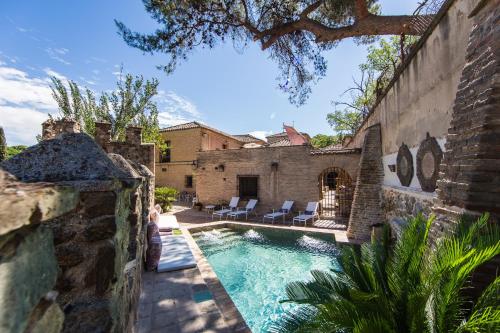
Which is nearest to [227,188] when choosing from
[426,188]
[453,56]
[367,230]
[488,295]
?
[367,230]

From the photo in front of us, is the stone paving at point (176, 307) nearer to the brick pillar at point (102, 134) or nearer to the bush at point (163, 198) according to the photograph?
the brick pillar at point (102, 134)

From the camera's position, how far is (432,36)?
4766 millimetres

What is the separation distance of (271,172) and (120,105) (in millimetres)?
13376

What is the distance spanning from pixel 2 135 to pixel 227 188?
1285 cm

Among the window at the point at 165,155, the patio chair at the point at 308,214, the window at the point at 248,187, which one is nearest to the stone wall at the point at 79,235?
the patio chair at the point at 308,214

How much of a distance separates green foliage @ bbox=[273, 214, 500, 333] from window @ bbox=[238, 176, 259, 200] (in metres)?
11.5

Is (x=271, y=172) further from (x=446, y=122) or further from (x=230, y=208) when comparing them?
(x=446, y=122)

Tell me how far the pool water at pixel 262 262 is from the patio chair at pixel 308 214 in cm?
131

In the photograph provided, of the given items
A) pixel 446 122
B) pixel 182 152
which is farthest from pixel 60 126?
pixel 182 152

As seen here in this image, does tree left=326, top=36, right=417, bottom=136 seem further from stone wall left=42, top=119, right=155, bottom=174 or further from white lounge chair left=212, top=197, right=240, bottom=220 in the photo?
stone wall left=42, top=119, right=155, bottom=174

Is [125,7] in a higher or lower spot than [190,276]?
higher

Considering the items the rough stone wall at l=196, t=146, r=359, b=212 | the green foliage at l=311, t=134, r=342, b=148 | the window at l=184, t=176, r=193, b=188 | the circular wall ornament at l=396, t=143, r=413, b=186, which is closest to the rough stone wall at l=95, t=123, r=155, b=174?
the rough stone wall at l=196, t=146, r=359, b=212

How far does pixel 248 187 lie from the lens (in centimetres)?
1475

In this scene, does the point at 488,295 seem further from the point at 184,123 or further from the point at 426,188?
the point at 184,123
